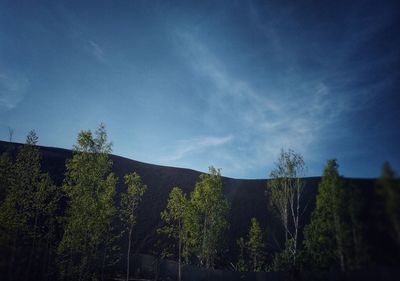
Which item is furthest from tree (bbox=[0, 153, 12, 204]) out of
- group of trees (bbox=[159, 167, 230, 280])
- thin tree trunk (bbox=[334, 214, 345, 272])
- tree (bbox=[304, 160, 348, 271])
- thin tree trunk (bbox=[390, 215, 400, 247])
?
thin tree trunk (bbox=[390, 215, 400, 247])

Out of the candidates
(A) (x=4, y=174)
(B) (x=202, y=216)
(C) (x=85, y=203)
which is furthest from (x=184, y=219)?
(A) (x=4, y=174)

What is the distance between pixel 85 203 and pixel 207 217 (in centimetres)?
1854

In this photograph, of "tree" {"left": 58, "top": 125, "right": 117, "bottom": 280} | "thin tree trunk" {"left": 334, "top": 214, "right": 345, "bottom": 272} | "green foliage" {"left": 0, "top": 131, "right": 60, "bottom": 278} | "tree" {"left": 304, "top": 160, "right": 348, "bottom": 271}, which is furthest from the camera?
"tree" {"left": 58, "top": 125, "right": 117, "bottom": 280}

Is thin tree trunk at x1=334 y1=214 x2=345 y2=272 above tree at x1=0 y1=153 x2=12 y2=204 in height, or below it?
below

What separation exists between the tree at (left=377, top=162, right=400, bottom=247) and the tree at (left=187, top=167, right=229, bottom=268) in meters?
33.0

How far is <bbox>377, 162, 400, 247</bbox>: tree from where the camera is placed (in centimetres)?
961

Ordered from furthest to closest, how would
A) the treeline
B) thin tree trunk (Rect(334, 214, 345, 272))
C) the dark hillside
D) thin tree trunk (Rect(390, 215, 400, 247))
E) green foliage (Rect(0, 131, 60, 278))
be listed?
the dark hillside < green foliage (Rect(0, 131, 60, 278)) < thin tree trunk (Rect(334, 214, 345, 272)) < the treeline < thin tree trunk (Rect(390, 215, 400, 247))

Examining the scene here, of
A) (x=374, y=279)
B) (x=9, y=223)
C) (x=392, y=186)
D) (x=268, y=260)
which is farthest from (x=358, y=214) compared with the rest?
(x=268, y=260)

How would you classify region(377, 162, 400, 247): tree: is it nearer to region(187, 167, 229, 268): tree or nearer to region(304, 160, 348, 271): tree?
region(304, 160, 348, 271): tree

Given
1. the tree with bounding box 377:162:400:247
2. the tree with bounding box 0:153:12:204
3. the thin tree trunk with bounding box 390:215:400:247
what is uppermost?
the tree with bounding box 0:153:12:204

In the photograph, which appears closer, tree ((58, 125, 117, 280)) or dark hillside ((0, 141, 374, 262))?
tree ((58, 125, 117, 280))

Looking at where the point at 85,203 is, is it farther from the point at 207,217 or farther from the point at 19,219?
the point at 207,217

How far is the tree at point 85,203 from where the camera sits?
30469 mm

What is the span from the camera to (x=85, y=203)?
105 feet
